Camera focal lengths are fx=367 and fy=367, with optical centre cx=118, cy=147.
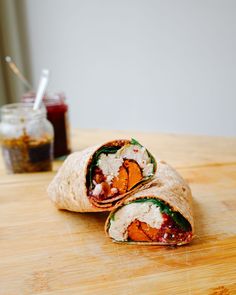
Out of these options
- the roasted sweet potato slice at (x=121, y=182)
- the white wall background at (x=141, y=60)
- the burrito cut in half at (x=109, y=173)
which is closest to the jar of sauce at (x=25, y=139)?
the burrito cut in half at (x=109, y=173)

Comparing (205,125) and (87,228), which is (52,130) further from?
(205,125)

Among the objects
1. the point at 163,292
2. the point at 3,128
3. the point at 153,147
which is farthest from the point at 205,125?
the point at 163,292

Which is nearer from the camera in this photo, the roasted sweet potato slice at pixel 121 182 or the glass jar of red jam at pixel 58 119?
the roasted sweet potato slice at pixel 121 182

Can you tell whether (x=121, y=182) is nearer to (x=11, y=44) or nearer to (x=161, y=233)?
(x=161, y=233)

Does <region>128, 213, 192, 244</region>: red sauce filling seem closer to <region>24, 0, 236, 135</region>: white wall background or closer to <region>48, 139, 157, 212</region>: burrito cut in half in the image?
<region>48, 139, 157, 212</region>: burrito cut in half

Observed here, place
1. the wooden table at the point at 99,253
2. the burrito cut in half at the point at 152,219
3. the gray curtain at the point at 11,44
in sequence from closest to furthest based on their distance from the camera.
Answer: the wooden table at the point at 99,253, the burrito cut in half at the point at 152,219, the gray curtain at the point at 11,44

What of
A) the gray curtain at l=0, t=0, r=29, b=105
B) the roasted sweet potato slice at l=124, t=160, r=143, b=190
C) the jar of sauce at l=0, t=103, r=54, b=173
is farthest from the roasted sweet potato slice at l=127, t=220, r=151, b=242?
the gray curtain at l=0, t=0, r=29, b=105

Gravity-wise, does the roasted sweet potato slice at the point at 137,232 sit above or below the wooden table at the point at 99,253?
above

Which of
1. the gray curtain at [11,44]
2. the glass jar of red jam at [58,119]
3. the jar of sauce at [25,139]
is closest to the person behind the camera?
the jar of sauce at [25,139]

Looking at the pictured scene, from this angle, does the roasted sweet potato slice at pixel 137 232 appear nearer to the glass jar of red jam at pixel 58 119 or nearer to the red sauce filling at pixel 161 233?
the red sauce filling at pixel 161 233
